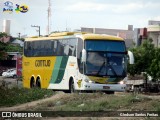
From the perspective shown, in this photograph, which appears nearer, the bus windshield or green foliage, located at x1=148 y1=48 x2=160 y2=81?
the bus windshield

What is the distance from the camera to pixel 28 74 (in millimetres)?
32469

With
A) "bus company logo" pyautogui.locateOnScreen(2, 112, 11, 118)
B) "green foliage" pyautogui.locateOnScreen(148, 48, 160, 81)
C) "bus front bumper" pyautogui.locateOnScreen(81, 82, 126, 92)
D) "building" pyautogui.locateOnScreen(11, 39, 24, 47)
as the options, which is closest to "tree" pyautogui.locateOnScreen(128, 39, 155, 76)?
"green foliage" pyautogui.locateOnScreen(148, 48, 160, 81)

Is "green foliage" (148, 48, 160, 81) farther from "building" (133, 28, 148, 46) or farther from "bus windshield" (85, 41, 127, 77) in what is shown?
"building" (133, 28, 148, 46)

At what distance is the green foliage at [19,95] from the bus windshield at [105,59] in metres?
2.64

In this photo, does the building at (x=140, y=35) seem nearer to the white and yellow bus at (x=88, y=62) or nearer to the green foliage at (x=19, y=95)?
the white and yellow bus at (x=88, y=62)

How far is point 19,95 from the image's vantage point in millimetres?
22984

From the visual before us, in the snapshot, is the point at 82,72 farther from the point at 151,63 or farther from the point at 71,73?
the point at 151,63

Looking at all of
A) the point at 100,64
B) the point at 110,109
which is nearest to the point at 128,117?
the point at 110,109

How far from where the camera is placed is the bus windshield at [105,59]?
24484 mm

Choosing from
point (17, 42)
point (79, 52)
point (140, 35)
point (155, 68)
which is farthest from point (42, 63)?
point (17, 42)

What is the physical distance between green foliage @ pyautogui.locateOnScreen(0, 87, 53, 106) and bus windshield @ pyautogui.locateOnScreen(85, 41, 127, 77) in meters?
2.64

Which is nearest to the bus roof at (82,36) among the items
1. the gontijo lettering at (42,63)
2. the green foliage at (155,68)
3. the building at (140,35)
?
the gontijo lettering at (42,63)

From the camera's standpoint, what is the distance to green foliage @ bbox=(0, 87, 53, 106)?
21.0m

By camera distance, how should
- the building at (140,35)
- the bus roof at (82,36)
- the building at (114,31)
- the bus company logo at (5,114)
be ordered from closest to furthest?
the bus company logo at (5,114)
the bus roof at (82,36)
the building at (140,35)
the building at (114,31)
